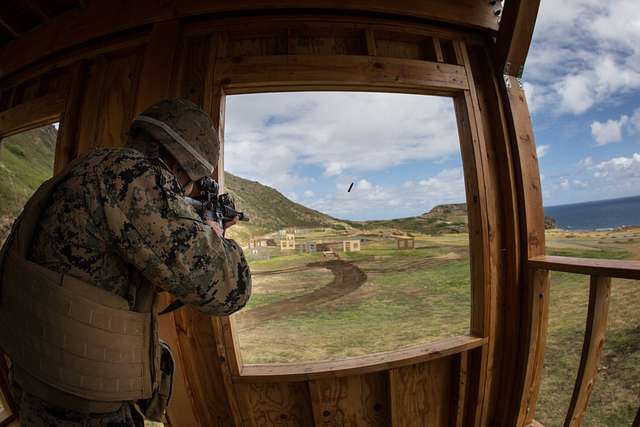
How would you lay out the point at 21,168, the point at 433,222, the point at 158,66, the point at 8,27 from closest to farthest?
1. the point at 158,66
2. the point at 8,27
3. the point at 433,222
4. the point at 21,168

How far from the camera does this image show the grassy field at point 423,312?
6.24 feet

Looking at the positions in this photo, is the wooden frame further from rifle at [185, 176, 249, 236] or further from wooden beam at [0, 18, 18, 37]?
rifle at [185, 176, 249, 236]

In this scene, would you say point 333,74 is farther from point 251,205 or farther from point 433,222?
point 433,222

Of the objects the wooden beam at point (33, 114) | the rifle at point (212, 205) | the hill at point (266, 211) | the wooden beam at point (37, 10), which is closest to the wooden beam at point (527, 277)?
the hill at point (266, 211)

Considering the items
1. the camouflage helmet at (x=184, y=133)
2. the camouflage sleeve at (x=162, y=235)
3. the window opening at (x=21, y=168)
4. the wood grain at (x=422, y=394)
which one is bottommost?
the wood grain at (x=422, y=394)

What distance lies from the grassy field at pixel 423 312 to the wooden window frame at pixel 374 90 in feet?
0.52

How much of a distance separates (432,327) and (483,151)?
50.0 inches

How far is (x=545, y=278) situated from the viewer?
5.73ft

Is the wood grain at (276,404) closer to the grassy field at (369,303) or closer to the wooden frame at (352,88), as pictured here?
the wooden frame at (352,88)

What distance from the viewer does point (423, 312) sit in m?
2.15

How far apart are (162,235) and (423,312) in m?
1.99

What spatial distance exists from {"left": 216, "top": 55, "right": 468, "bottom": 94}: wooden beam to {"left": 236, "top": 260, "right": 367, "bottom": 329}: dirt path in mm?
1305

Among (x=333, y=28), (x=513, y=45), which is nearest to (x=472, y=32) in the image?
(x=513, y=45)

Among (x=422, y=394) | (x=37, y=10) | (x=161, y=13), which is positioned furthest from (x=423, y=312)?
(x=37, y=10)
